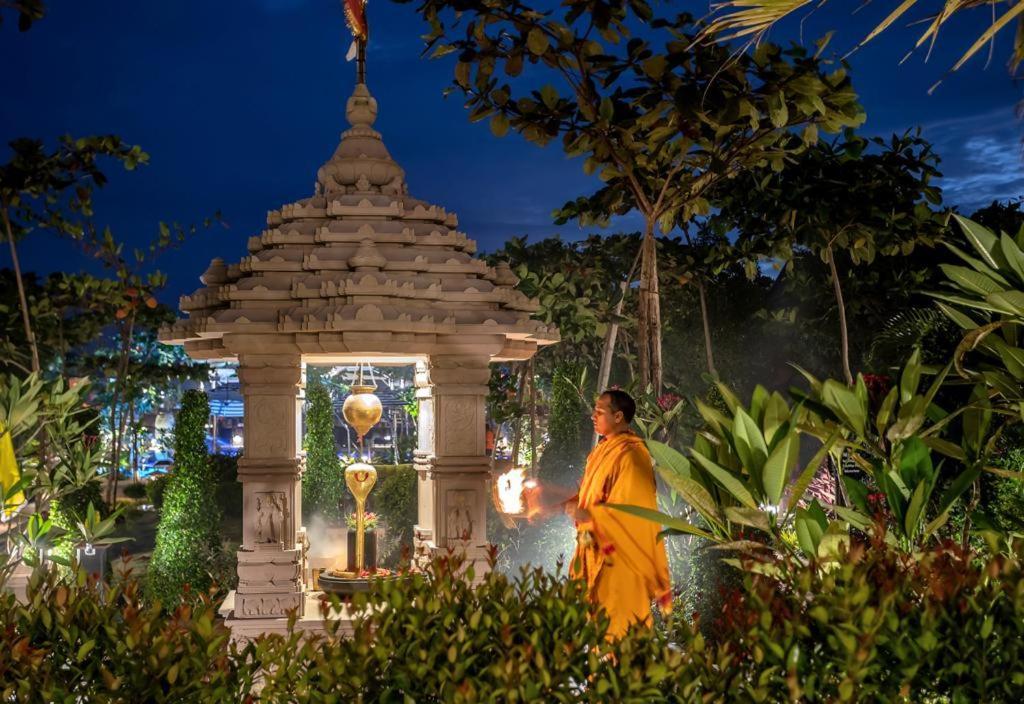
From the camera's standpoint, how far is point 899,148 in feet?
40.8

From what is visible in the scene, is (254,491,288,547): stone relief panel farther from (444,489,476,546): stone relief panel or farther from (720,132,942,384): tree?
(720,132,942,384): tree

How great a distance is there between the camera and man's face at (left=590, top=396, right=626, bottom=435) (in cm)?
580

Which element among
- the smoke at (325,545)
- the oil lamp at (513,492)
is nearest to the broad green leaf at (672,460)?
the oil lamp at (513,492)

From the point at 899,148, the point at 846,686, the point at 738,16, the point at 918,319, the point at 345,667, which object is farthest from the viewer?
the point at 899,148

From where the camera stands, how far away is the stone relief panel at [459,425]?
24.3ft

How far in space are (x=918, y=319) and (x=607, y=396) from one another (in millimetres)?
4832

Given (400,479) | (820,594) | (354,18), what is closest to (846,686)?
(820,594)

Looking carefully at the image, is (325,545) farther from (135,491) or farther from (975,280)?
(135,491)

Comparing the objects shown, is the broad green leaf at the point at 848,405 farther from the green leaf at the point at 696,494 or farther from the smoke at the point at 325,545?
the smoke at the point at 325,545

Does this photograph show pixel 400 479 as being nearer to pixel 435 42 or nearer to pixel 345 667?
pixel 435 42

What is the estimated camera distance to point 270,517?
7.34m

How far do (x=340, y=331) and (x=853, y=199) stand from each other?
7.44 meters

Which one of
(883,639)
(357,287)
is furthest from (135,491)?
(883,639)

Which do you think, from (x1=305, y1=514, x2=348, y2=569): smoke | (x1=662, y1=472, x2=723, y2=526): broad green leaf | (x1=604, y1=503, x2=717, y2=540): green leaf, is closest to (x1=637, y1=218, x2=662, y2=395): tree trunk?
(x1=305, y1=514, x2=348, y2=569): smoke
